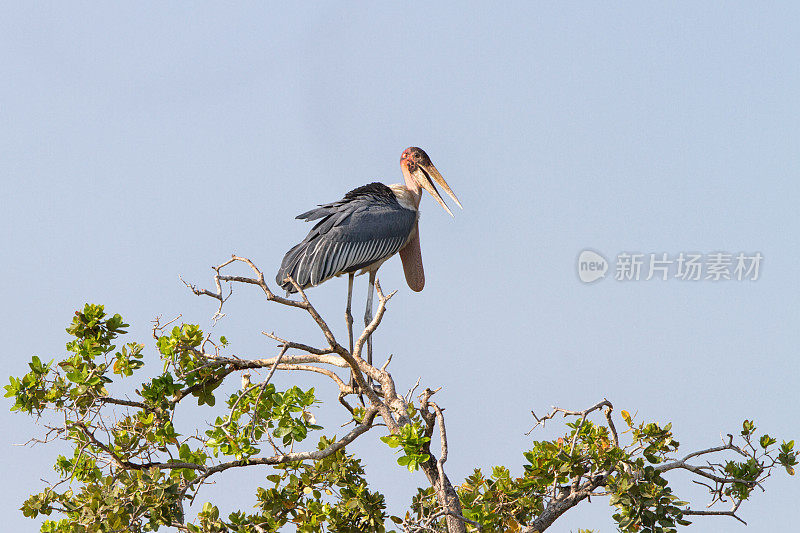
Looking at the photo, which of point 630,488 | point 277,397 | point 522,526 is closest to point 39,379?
point 277,397

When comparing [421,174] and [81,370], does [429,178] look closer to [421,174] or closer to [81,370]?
[421,174]

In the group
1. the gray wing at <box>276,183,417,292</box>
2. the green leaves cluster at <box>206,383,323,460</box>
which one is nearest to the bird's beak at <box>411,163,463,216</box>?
the gray wing at <box>276,183,417,292</box>

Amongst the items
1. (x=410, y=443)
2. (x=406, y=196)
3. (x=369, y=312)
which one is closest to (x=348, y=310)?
(x=369, y=312)

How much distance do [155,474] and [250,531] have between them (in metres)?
0.86

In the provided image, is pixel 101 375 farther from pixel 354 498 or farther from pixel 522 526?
pixel 522 526

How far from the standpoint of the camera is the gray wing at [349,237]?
9461 millimetres

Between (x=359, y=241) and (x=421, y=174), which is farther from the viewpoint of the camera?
(x=421, y=174)

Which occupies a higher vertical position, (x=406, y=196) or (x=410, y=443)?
(x=406, y=196)

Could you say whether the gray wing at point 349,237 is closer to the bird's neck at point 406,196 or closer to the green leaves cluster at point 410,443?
the bird's neck at point 406,196

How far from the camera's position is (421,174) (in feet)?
37.9

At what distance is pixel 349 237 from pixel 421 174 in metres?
2.15

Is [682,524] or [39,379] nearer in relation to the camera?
[682,524]

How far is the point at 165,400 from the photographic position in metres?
7.93

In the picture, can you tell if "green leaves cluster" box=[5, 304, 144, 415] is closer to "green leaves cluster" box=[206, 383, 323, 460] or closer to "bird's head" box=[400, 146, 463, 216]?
"green leaves cluster" box=[206, 383, 323, 460]
